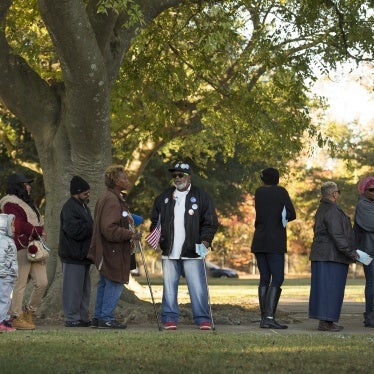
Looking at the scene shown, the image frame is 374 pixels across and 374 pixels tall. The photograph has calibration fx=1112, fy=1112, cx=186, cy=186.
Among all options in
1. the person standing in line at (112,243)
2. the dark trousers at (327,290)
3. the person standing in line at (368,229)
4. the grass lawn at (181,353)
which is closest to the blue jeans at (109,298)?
the person standing in line at (112,243)

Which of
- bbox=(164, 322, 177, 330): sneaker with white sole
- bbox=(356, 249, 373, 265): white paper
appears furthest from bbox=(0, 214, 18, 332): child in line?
bbox=(356, 249, 373, 265): white paper

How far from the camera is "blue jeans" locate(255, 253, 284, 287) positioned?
14.1 meters

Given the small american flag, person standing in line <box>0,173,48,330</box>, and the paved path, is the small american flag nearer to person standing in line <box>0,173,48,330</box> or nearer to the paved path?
the paved path

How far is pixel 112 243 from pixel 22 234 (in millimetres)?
1148

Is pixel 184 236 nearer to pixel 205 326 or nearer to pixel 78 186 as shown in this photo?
pixel 205 326

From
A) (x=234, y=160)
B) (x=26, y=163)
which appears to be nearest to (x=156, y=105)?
(x=26, y=163)

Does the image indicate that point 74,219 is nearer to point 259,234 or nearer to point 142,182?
point 259,234

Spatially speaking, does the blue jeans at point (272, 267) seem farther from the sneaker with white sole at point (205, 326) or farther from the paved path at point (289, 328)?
the sneaker with white sole at point (205, 326)

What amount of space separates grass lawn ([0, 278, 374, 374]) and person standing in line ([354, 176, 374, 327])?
8.04 ft

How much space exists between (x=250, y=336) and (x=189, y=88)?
11.9 meters

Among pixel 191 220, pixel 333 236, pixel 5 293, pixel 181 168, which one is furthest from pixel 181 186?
pixel 5 293

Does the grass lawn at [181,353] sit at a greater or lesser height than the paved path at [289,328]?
lesser

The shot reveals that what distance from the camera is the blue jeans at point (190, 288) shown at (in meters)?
13.6

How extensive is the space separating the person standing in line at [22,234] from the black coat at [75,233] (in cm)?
56
